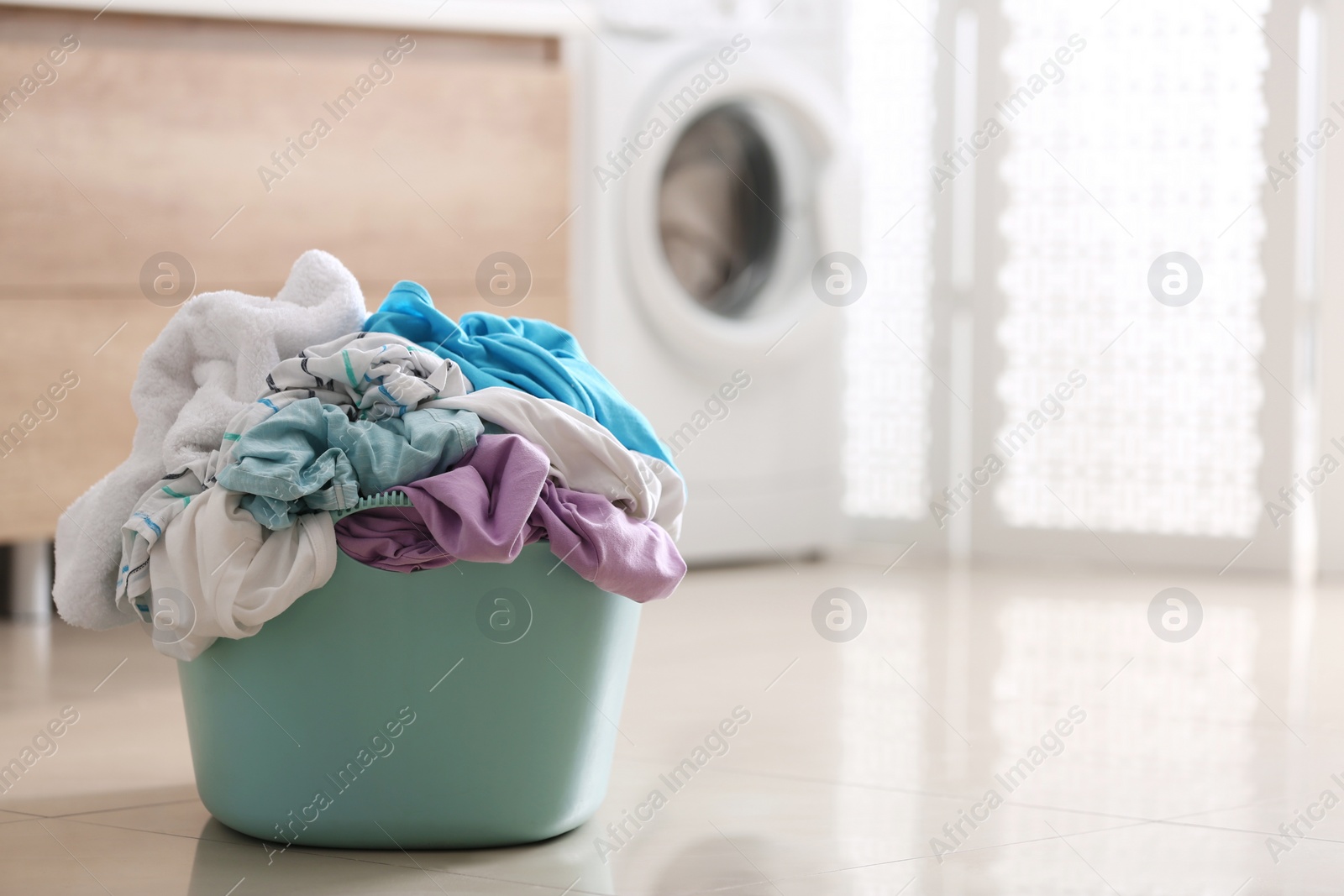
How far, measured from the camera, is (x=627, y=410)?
1540 millimetres

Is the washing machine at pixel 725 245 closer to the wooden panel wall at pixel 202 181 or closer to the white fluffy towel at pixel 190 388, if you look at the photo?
the wooden panel wall at pixel 202 181

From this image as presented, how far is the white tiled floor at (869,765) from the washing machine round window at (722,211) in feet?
2.28

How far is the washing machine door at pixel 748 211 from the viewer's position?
3.04 m

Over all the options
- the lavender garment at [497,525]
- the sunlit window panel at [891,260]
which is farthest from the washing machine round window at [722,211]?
the lavender garment at [497,525]

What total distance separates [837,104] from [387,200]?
3.37ft

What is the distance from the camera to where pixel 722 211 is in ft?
10.4

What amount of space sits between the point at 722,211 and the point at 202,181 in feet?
3.63

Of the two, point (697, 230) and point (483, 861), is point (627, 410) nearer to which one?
point (483, 861)

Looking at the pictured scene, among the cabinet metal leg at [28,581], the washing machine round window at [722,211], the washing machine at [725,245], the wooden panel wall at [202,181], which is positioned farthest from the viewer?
the washing machine round window at [722,211]

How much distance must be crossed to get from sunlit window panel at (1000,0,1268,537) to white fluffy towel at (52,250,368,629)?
2.07 m

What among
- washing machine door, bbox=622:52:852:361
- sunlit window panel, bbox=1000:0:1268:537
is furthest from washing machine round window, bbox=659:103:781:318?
sunlit window panel, bbox=1000:0:1268:537

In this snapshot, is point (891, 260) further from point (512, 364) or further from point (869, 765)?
point (512, 364)

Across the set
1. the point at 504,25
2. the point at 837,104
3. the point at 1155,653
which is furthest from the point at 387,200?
the point at 1155,653

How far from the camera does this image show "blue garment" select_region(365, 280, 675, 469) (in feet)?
4.92
